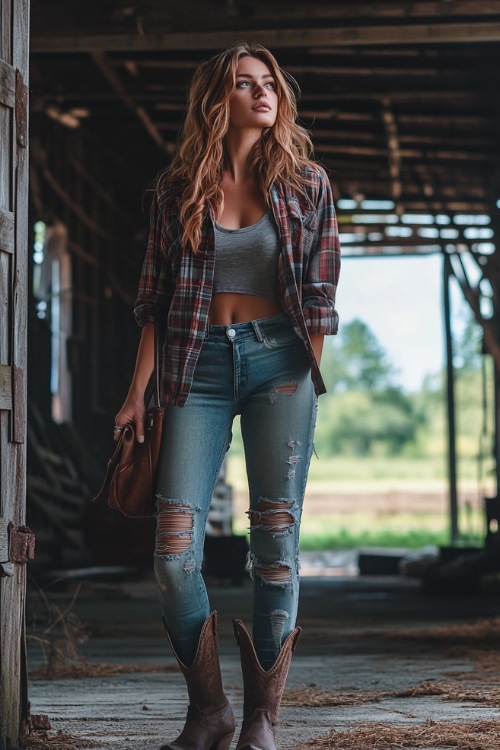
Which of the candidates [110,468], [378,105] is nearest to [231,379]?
[110,468]

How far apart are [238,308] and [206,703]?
3.54 feet

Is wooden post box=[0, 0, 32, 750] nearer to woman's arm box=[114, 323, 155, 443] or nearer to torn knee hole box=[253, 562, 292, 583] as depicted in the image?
woman's arm box=[114, 323, 155, 443]

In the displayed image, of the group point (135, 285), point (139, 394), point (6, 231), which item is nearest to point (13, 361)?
point (6, 231)

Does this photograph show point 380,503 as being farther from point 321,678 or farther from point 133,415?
point 133,415

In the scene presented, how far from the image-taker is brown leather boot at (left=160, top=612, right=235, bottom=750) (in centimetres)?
296

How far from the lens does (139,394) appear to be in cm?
315

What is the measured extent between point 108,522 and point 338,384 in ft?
117

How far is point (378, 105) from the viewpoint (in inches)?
405

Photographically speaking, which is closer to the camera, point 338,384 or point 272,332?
point 272,332

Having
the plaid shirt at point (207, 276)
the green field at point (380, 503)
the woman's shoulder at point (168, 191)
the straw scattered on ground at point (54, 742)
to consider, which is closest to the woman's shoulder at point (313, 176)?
the plaid shirt at point (207, 276)

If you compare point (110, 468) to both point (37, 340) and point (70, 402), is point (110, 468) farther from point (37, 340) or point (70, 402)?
point (70, 402)

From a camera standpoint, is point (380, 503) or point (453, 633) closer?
point (453, 633)

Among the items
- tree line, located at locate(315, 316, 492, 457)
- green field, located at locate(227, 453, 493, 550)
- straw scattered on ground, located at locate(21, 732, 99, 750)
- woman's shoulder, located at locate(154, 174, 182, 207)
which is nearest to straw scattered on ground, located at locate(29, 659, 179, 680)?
straw scattered on ground, located at locate(21, 732, 99, 750)

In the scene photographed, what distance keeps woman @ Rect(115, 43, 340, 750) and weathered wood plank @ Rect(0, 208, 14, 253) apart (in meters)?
0.51
